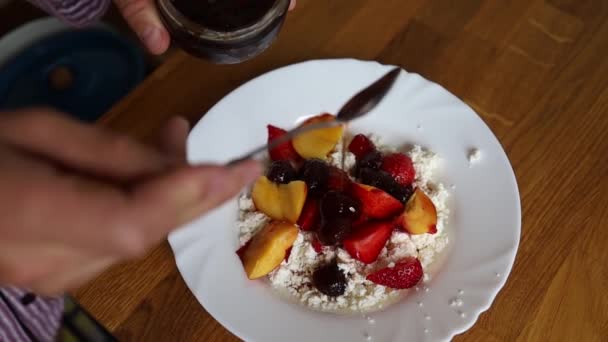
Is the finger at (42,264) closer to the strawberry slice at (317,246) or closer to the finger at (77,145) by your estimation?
the finger at (77,145)

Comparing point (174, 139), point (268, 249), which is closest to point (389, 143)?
point (268, 249)

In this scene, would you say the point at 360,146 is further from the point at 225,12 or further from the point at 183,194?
the point at 183,194

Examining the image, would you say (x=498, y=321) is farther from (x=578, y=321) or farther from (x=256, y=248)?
(x=256, y=248)

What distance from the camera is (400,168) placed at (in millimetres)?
834

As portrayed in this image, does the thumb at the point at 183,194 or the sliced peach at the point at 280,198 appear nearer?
the thumb at the point at 183,194

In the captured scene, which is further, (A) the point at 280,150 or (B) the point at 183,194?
(A) the point at 280,150

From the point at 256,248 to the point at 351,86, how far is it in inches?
12.2

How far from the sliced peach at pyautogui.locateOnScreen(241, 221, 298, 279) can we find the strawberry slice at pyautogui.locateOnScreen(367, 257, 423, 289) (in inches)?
4.7

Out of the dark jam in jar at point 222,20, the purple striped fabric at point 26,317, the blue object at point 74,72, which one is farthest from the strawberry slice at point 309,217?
the blue object at point 74,72

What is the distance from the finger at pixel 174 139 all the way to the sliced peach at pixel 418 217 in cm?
44

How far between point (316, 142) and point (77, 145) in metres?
0.51

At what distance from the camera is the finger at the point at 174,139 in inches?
15.6

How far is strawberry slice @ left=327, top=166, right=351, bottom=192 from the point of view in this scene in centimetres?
80

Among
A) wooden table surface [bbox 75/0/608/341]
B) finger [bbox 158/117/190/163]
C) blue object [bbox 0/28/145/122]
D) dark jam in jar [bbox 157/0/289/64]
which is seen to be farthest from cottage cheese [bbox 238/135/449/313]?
blue object [bbox 0/28/145/122]
